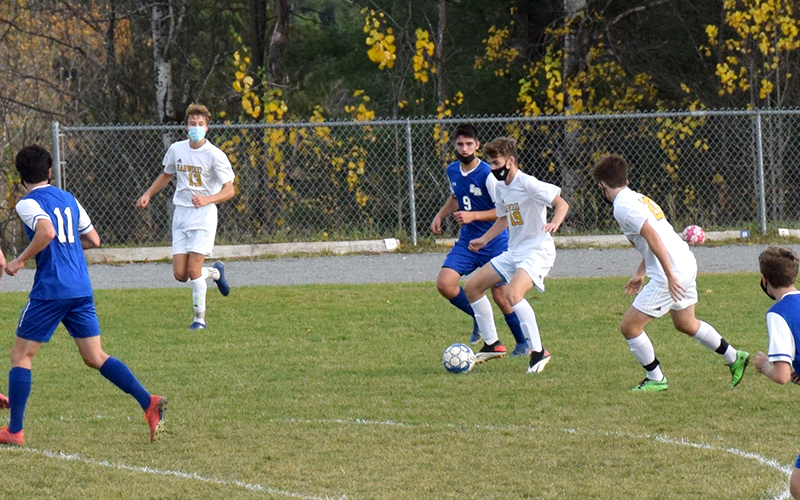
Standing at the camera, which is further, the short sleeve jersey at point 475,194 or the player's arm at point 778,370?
the short sleeve jersey at point 475,194

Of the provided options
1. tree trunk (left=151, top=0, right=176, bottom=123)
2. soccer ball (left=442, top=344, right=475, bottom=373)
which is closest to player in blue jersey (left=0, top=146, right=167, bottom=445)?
soccer ball (left=442, top=344, right=475, bottom=373)

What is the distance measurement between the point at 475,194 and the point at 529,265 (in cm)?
96

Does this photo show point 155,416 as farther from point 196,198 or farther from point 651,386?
point 196,198

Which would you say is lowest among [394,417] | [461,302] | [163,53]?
[394,417]

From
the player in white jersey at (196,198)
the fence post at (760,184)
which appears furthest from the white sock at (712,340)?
the fence post at (760,184)

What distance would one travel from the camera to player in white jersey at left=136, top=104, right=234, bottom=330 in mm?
9906

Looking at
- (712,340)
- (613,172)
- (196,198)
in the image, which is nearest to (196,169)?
(196,198)

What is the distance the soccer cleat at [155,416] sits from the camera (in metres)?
6.07

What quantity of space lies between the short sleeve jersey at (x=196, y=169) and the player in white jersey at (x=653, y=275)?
409cm

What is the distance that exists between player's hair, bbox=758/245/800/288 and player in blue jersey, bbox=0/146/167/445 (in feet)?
10.9

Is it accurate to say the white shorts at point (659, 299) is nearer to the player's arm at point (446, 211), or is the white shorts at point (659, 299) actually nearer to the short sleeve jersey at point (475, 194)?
the short sleeve jersey at point (475, 194)

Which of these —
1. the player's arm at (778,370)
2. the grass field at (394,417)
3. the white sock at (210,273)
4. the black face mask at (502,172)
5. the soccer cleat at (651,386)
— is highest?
the black face mask at (502,172)

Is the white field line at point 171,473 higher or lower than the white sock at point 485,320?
lower

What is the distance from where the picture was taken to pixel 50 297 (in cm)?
601
